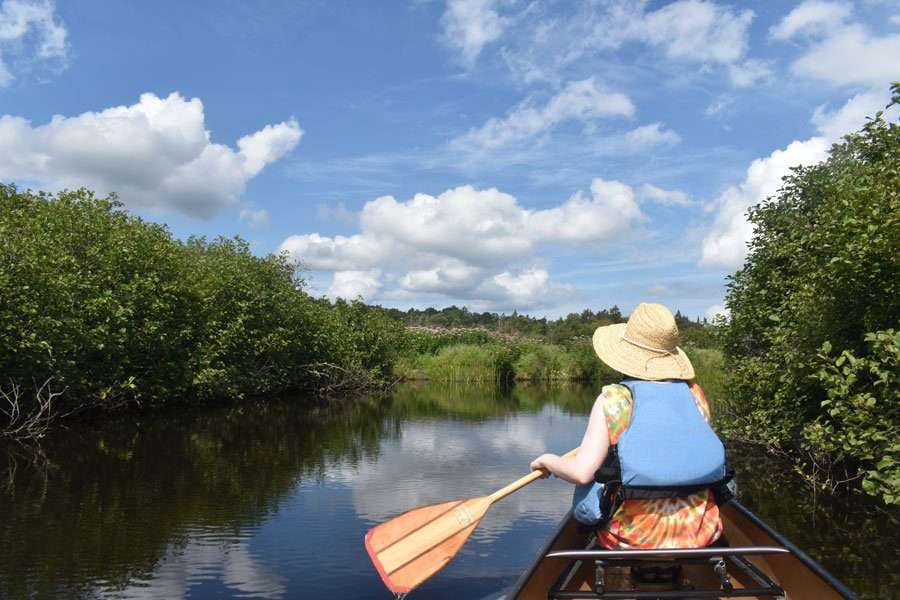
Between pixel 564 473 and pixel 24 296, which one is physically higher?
Result: pixel 24 296

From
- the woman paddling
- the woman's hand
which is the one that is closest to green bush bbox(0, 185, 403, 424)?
the woman's hand

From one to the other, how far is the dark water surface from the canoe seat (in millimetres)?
2101

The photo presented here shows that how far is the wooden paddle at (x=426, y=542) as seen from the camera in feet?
15.3

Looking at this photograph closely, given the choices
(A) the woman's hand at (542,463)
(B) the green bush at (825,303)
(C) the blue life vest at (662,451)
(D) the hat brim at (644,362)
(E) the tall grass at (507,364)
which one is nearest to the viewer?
(C) the blue life vest at (662,451)

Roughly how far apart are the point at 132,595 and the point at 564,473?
4566 mm

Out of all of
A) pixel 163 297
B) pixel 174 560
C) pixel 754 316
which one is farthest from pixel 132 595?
pixel 163 297

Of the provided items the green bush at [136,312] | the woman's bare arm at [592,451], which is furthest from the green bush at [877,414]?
the green bush at [136,312]

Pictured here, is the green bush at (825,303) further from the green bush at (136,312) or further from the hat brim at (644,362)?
the green bush at (136,312)

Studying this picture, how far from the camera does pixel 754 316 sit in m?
13.3

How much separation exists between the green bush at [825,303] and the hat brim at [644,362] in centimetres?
358

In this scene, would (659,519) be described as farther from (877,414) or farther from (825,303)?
(825,303)

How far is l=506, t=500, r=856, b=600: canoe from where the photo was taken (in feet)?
11.4

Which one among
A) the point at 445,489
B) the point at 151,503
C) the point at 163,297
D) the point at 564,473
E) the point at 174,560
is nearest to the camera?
the point at 564,473

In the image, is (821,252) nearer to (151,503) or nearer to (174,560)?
(174,560)
